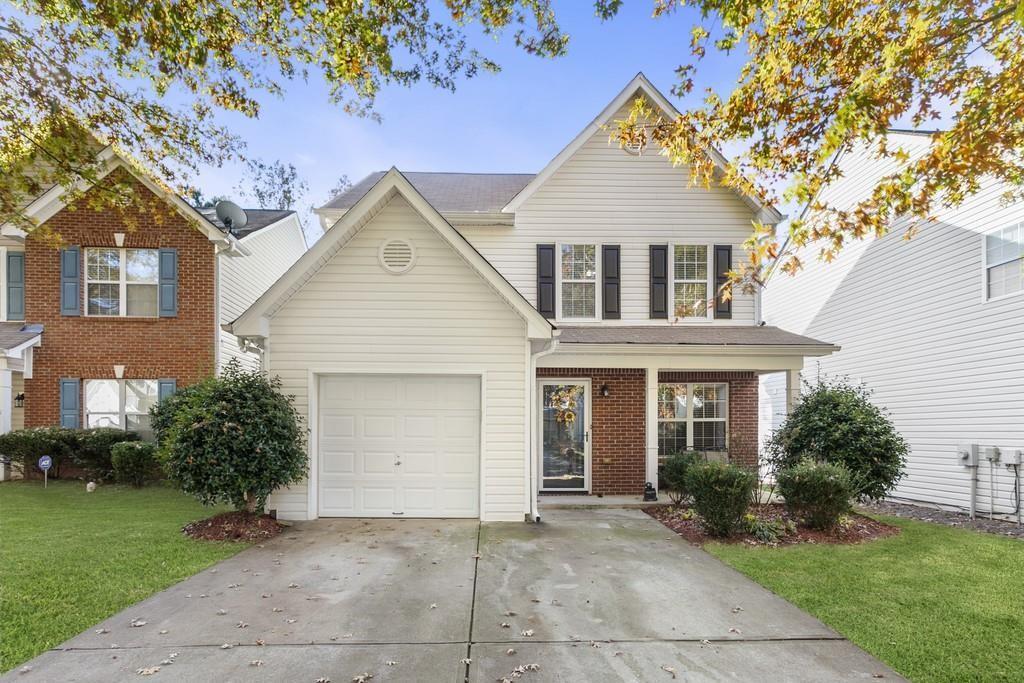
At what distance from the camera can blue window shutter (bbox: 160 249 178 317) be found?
12.0 m

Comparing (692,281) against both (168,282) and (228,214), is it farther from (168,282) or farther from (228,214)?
(168,282)

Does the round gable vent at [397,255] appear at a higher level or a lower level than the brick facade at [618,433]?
higher

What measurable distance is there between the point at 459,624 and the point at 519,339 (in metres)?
4.71

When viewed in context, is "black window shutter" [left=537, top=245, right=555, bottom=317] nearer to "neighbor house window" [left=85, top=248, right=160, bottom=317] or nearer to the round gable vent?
the round gable vent

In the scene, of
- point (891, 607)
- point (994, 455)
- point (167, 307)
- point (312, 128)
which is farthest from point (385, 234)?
point (994, 455)

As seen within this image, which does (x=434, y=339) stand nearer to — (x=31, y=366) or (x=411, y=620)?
(x=411, y=620)

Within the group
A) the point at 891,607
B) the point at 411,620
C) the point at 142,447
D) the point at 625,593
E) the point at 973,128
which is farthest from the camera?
the point at 142,447

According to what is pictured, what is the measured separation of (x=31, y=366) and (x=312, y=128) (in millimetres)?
9415

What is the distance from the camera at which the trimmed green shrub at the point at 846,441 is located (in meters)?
8.67

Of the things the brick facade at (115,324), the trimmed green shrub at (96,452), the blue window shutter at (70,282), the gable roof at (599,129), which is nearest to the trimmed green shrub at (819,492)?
the gable roof at (599,129)

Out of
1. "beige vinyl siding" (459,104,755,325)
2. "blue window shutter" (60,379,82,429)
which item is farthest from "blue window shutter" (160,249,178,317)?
"beige vinyl siding" (459,104,755,325)

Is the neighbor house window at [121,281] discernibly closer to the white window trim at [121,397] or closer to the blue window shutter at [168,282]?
the blue window shutter at [168,282]

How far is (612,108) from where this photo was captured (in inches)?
442

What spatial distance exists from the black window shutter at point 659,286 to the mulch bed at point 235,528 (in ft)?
27.4
